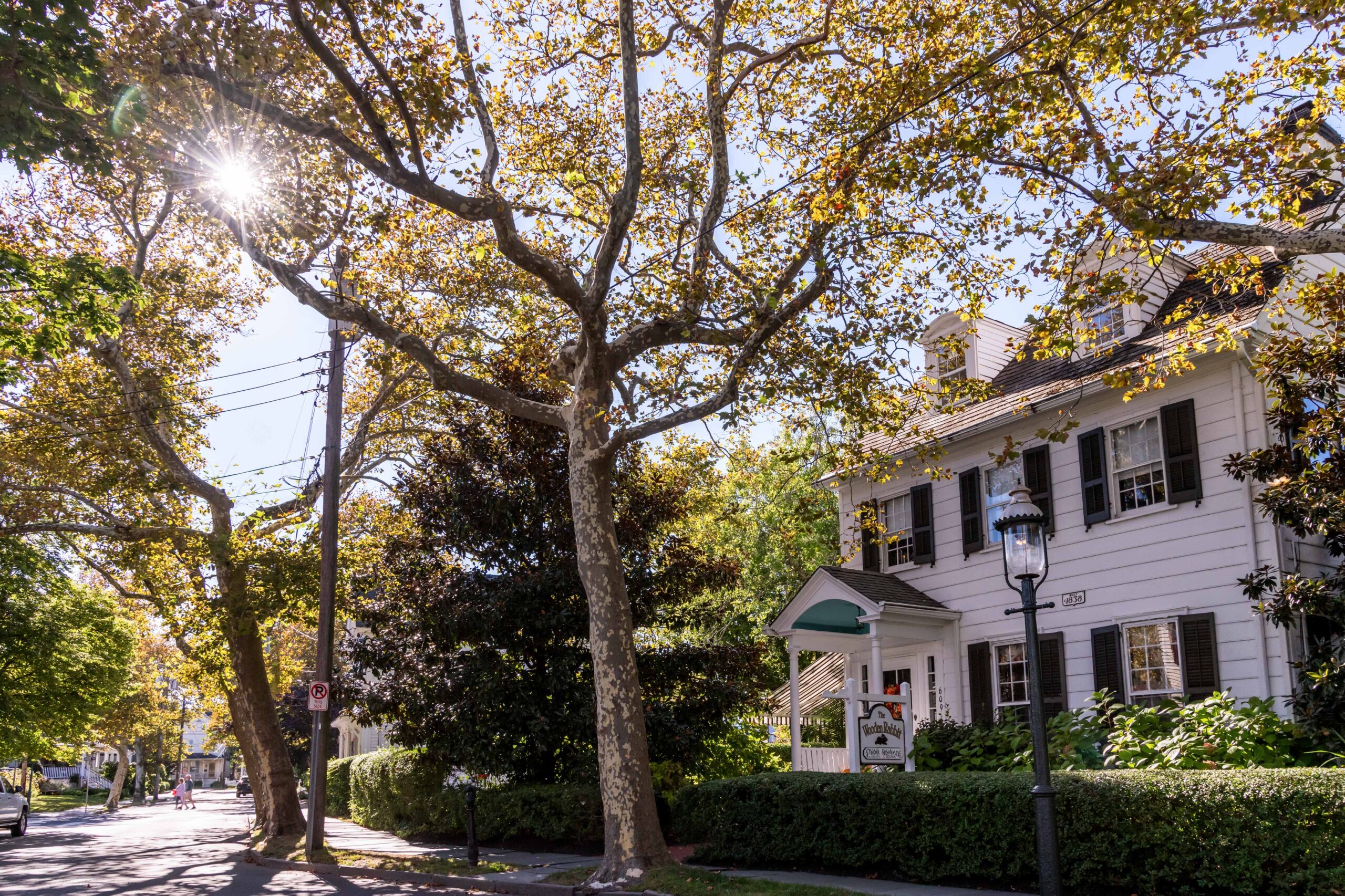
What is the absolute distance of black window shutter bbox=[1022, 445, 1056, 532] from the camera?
16141mm

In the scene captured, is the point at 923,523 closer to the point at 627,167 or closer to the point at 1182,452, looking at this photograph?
the point at 1182,452

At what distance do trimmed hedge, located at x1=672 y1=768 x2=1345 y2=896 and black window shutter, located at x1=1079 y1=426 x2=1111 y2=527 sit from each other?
593 centimetres

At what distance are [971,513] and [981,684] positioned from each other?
2.84m

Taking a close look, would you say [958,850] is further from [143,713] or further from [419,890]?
[143,713]

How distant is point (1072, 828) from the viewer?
941cm

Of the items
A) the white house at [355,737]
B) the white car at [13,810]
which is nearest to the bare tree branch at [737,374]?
the white car at [13,810]

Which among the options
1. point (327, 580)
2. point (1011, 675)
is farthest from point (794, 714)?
point (327, 580)

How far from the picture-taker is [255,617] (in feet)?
62.4

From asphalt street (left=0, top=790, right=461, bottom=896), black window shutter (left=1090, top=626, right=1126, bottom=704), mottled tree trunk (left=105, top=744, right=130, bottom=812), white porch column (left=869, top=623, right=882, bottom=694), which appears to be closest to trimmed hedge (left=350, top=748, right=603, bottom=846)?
asphalt street (left=0, top=790, right=461, bottom=896)

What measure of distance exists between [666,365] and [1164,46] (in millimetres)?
7972

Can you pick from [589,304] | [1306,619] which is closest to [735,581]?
[589,304]

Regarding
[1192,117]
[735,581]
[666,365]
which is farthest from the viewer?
[735,581]

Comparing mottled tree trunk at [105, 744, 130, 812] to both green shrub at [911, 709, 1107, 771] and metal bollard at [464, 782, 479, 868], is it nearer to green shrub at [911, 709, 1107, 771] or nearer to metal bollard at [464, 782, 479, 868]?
metal bollard at [464, 782, 479, 868]

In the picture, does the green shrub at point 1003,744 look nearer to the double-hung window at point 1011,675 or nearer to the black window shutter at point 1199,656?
the double-hung window at point 1011,675
